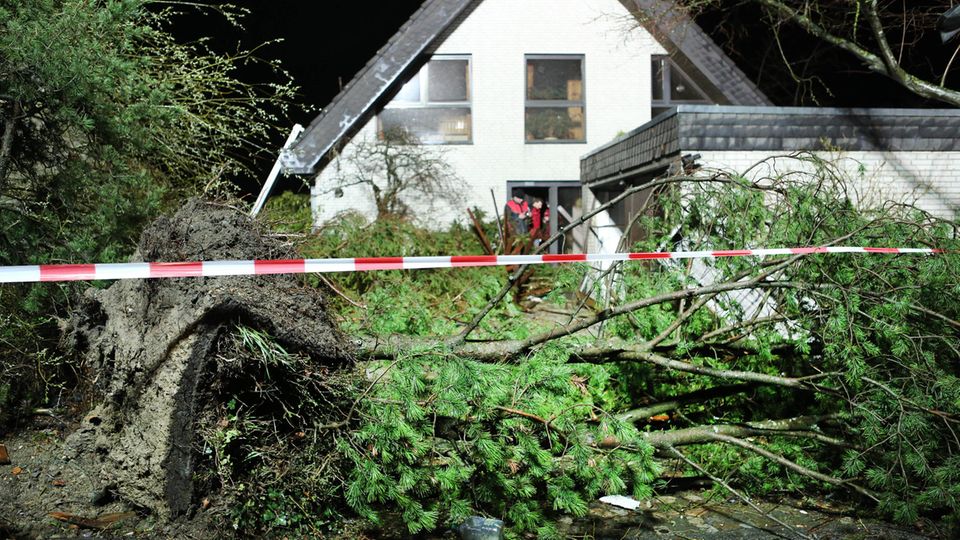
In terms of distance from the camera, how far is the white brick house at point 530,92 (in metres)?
14.8

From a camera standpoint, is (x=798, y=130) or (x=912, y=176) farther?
(x=912, y=176)

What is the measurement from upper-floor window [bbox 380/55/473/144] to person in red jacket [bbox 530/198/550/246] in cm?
207

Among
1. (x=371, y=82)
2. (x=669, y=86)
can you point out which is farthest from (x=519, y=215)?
(x=669, y=86)

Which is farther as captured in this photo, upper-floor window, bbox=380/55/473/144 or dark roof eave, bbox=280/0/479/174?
upper-floor window, bbox=380/55/473/144

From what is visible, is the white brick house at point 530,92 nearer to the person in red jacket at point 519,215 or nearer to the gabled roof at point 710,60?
the gabled roof at point 710,60

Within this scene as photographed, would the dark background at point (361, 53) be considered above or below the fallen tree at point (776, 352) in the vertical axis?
above

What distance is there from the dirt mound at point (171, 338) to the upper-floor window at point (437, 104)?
10.4m

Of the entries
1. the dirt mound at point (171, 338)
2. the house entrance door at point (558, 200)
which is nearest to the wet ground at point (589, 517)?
the dirt mound at point (171, 338)

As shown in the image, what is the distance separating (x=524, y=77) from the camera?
15.2m

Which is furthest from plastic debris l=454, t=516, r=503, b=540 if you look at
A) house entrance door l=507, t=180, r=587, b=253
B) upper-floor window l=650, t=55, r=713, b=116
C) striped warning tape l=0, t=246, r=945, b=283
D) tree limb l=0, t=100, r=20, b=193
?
upper-floor window l=650, t=55, r=713, b=116

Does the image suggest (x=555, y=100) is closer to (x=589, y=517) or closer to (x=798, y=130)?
(x=798, y=130)

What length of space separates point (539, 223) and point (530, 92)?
327 cm

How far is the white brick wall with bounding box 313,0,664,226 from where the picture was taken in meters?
15.0

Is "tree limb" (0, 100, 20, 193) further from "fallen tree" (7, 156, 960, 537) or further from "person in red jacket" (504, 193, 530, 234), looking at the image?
"person in red jacket" (504, 193, 530, 234)
